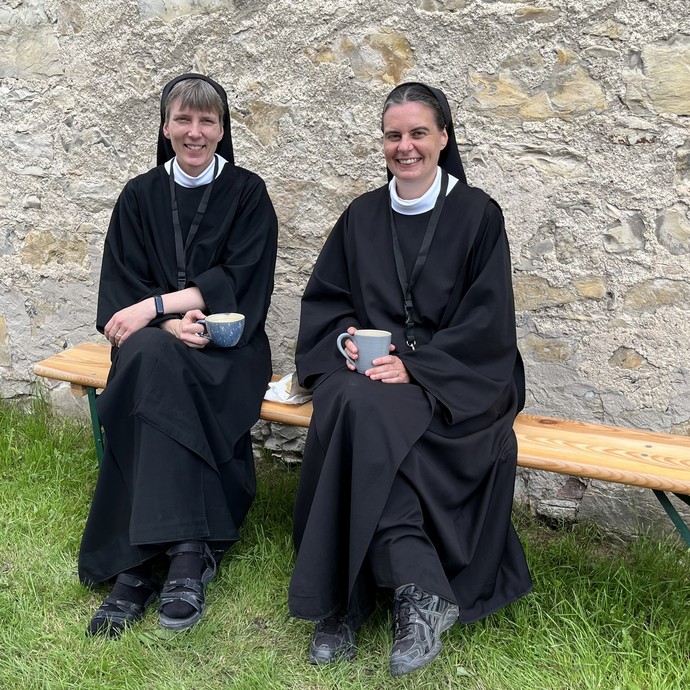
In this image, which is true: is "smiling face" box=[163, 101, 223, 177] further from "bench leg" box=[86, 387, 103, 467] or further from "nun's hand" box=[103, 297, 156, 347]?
"bench leg" box=[86, 387, 103, 467]

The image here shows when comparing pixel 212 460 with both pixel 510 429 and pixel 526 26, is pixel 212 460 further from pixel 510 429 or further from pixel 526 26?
pixel 526 26

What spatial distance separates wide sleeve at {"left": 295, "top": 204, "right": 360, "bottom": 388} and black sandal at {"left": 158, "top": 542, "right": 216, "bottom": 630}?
0.71m

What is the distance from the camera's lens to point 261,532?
10.6 feet

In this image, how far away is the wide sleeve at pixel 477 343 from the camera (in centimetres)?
273

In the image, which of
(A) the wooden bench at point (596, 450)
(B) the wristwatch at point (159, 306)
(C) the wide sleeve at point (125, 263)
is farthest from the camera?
(C) the wide sleeve at point (125, 263)

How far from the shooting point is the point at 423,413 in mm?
2633

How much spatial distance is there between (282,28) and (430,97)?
101cm

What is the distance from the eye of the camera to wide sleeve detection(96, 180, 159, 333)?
130 inches

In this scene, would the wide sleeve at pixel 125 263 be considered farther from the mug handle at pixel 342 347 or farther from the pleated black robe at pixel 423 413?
the mug handle at pixel 342 347

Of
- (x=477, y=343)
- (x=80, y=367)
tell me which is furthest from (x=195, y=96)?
(x=477, y=343)

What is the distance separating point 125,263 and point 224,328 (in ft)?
1.97

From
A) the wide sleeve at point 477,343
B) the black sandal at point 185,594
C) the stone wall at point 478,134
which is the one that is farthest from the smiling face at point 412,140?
the black sandal at point 185,594

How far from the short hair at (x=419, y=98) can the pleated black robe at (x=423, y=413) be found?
282 millimetres

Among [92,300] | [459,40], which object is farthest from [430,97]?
[92,300]
